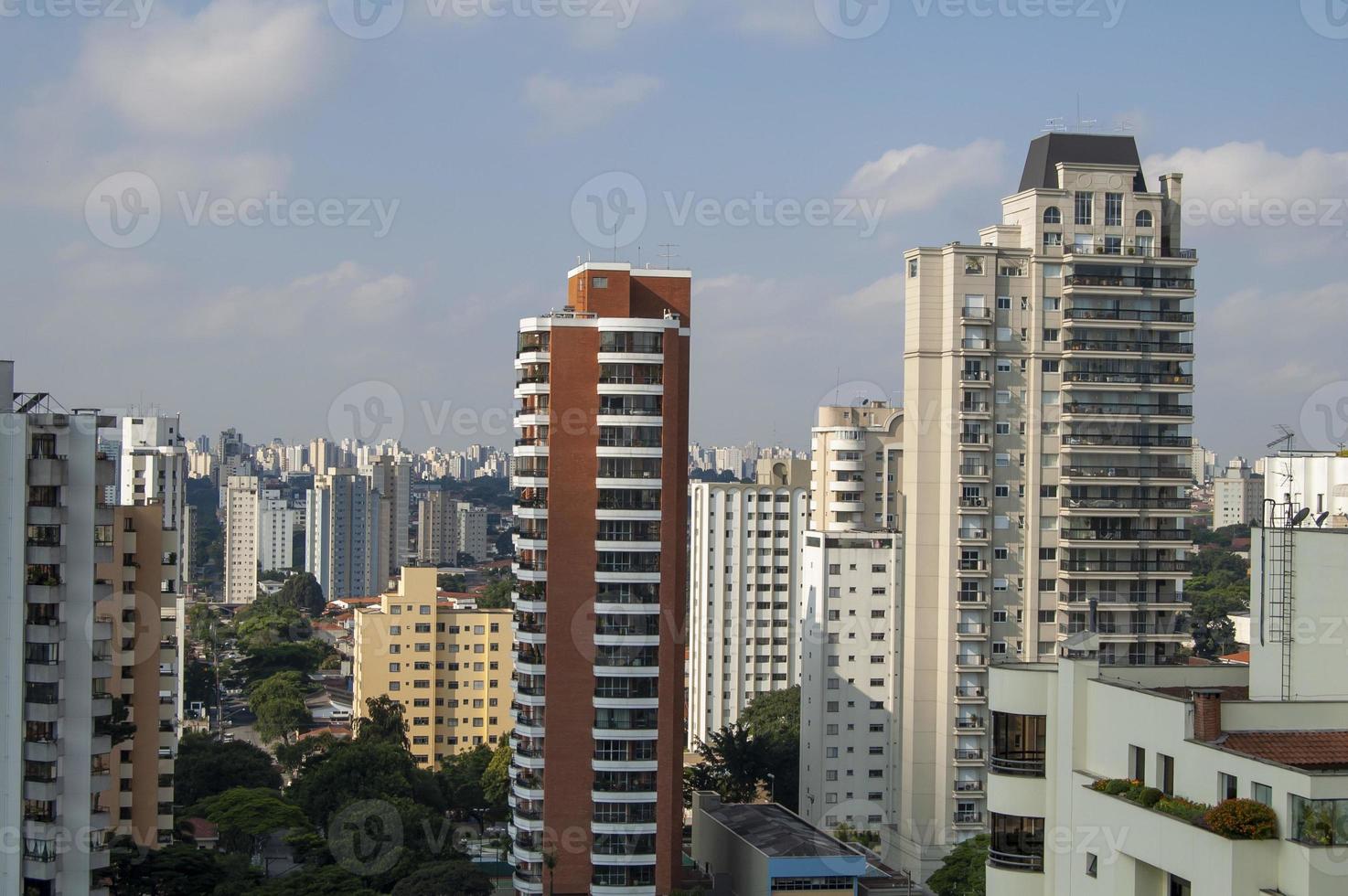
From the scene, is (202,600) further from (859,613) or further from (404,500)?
(859,613)

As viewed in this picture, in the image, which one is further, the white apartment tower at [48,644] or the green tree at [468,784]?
the green tree at [468,784]

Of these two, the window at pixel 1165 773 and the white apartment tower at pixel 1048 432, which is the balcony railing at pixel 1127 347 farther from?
the window at pixel 1165 773

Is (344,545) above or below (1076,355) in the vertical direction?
below

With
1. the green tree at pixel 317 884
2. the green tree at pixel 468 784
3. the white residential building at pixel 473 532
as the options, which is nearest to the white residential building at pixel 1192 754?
the green tree at pixel 317 884

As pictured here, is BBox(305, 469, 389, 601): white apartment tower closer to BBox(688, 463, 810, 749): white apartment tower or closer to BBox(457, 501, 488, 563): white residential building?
BBox(457, 501, 488, 563): white residential building

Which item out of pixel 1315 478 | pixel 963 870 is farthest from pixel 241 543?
pixel 1315 478

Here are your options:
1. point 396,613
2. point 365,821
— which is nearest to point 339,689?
point 396,613

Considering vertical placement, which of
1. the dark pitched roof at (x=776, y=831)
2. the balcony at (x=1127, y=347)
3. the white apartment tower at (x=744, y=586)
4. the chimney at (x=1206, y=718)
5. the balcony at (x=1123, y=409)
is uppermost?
the balcony at (x=1127, y=347)
